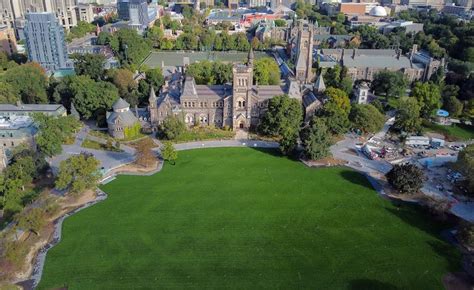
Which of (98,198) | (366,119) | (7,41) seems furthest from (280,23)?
(98,198)

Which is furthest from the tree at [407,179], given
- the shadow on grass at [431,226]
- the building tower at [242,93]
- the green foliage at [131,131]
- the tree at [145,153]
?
the green foliage at [131,131]

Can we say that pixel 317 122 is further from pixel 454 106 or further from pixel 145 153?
pixel 454 106

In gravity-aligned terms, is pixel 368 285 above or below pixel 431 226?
below

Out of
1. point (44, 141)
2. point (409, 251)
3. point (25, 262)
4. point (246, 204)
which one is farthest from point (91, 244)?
point (409, 251)

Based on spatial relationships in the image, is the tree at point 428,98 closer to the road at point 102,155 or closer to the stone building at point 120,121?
the stone building at point 120,121

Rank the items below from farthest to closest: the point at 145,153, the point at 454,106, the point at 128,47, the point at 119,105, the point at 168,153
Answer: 1. the point at 128,47
2. the point at 454,106
3. the point at 119,105
4. the point at 145,153
5. the point at 168,153
